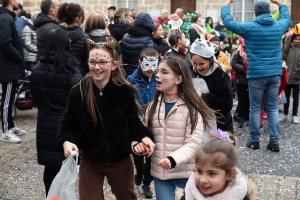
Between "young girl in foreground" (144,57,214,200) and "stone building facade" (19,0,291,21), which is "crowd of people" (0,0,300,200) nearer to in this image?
"young girl in foreground" (144,57,214,200)

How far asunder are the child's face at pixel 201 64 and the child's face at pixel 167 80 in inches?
20.3

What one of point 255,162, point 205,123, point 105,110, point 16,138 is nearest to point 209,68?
point 205,123

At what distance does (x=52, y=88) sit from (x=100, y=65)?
0.97 m

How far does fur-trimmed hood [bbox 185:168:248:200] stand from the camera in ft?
8.81

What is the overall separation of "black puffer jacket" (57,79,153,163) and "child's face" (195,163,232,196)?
3.11ft

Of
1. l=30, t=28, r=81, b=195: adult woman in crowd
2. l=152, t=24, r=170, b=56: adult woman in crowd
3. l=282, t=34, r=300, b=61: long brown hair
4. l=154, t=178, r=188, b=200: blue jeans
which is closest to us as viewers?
l=154, t=178, r=188, b=200: blue jeans

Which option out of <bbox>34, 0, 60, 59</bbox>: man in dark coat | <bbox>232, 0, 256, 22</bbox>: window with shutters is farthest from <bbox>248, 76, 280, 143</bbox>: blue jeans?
<bbox>232, 0, 256, 22</bbox>: window with shutters

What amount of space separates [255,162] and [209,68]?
8.23 feet

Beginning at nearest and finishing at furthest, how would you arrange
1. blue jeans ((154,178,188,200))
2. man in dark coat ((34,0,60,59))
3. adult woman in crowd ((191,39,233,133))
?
blue jeans ((154,178,188,200)), adult woman in crowd ((191,39,233,133)), man in dark coat ((34,0,60,59))

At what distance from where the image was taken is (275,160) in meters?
6.55

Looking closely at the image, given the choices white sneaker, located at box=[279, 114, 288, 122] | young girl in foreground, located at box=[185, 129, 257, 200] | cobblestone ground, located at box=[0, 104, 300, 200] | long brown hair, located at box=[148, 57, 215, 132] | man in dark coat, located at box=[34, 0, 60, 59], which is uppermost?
man in dark coat, located at box=[34, 0, 60, 59]

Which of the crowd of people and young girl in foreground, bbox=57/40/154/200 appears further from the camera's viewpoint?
young girl in foreground, bbox=57/40/154/200

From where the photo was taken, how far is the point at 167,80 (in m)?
3.77

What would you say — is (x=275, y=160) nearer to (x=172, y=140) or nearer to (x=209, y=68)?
(x=209, y=68)
